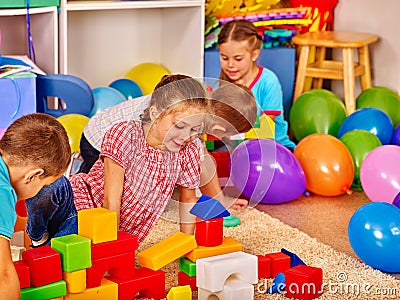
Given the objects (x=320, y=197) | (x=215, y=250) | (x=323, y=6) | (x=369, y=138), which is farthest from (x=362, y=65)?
(x=215, y=250)

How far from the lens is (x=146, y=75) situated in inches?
107

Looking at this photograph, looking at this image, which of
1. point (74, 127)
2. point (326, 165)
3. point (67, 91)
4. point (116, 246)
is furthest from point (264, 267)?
point (67, 91)

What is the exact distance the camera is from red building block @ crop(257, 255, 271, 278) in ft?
5.23

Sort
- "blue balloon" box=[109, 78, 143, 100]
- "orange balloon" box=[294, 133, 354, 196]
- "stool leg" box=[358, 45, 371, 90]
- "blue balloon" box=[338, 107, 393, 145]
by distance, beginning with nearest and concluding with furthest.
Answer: "orange balloon" box=[294, 133, 354, 196] < "blue balloon" box=[338, 107, 393, 145] < "blue balloon" box=[109, 78, 143, 100] < "stool leg" box=[358, 45, 371, 90]

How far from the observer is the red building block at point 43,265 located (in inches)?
49.2

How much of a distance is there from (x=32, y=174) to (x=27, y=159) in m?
0.03

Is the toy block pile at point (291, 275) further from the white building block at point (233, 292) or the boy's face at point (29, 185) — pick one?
the boy's face at point (29, 185)

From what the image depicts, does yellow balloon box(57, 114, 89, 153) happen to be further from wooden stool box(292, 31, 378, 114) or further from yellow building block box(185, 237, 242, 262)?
wooden stool box(292, 31, 378, 114)

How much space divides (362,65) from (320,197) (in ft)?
2.68

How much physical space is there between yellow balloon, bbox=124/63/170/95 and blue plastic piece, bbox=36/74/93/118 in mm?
428

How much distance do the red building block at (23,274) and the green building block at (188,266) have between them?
34 cm

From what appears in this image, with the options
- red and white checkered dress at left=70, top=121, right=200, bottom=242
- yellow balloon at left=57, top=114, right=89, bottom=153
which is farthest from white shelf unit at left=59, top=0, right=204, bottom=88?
red and white checkered dress at left=70, top=121, right=200, bottom=242

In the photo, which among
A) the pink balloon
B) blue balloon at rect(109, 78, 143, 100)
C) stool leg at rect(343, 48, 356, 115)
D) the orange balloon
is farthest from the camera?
stool leg at rect(343, 48, 356, 115)

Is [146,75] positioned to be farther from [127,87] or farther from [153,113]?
[153,113]
